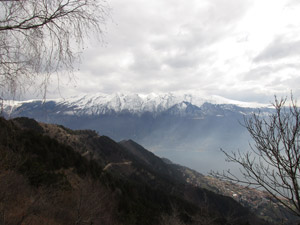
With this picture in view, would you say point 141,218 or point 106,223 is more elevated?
point 106,223

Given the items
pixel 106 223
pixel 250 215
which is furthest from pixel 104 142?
pixel 106 223

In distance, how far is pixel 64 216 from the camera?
13.4 m

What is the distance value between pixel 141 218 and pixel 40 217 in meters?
21.7

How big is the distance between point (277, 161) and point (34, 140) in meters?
42.0

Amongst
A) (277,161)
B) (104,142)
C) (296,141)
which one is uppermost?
(296,141)

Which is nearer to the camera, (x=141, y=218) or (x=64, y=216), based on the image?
(x=64, y=216)

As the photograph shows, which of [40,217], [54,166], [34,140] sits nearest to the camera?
[40,217]

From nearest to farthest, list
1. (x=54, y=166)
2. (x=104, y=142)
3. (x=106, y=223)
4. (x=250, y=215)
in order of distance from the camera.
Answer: (x=106, y=223)
(x=54, y=166)
(x=250, y=215)
(x=104, y=142)

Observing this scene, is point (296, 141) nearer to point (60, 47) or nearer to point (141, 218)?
point (60, 47)

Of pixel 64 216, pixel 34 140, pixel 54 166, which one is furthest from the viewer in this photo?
pixel 34 140

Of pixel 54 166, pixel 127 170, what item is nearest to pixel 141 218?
pixel 54 166

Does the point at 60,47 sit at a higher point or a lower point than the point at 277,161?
higher

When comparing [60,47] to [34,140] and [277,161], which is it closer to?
[277,161]

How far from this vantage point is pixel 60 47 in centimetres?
325
